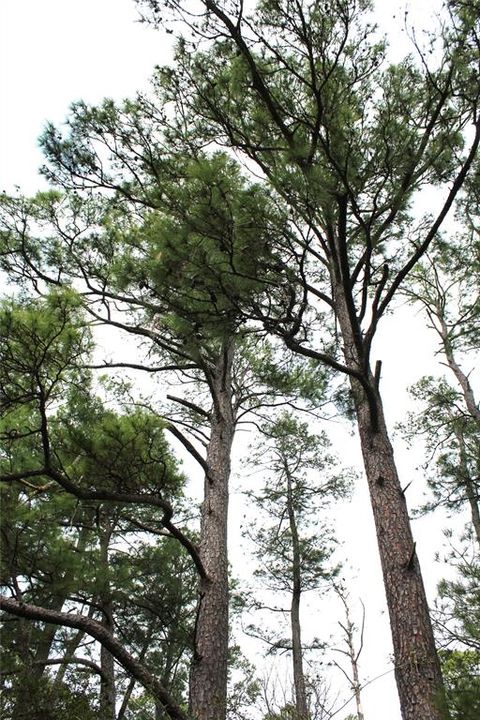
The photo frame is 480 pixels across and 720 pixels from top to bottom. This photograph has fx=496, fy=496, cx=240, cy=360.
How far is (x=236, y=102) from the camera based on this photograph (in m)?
4.08

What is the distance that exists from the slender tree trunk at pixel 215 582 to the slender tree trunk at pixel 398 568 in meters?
1.57

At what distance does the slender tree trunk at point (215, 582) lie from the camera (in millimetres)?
3572

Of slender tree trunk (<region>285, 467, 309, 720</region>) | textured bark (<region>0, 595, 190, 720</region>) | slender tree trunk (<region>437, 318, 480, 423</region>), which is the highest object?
slender tree trunk (<region>437, 318, 480, 423</region>)

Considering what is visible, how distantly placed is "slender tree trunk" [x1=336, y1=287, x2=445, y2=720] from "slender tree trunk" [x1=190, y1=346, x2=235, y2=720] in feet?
5.15

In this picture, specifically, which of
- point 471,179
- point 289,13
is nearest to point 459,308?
point 471,179

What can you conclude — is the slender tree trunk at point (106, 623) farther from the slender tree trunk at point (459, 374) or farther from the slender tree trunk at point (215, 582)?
the slender tree trunk at point (459, 374)

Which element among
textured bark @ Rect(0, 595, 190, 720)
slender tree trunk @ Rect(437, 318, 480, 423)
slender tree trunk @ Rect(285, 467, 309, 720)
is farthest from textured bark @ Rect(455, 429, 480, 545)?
textured bark @ Rect(0, 595, 190, 720)

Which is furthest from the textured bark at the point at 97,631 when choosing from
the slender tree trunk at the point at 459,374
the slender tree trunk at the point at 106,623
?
the slender tree trunk at the point at 459,374

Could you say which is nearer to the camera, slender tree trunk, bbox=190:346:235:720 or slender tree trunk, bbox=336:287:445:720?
slender tree trunk, bbox=336:287:445:720

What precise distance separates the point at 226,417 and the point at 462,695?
4.26 metres

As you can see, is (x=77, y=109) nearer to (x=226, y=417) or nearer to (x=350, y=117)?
(x=350, y=117)

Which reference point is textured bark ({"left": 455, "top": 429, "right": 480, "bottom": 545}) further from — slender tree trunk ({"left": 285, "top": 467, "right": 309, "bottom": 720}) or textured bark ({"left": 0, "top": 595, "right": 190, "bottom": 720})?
textured bark ({"left": 0, "top": 595, "right": 190, "bottom": 720})

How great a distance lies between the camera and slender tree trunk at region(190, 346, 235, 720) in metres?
3.57

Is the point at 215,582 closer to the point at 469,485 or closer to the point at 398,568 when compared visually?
the point at 398,568
